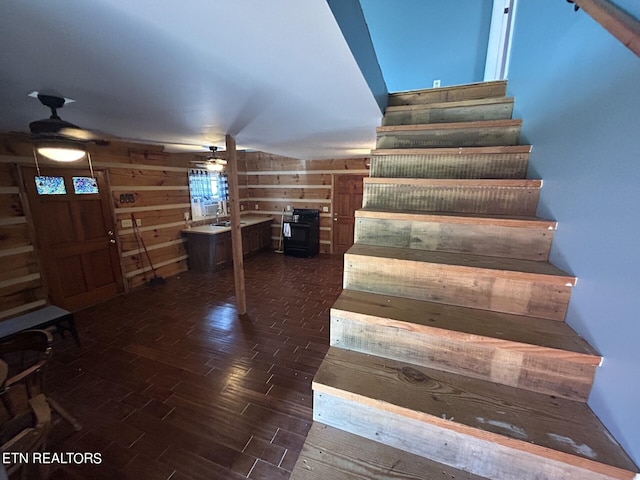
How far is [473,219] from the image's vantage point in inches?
47.8

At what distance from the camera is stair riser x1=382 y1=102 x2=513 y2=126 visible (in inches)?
78.5

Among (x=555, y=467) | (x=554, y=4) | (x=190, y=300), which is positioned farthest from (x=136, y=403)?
(x=554, y=4)

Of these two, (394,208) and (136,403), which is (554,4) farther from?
(136,403)

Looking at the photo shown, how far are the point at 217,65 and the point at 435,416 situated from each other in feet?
5.23

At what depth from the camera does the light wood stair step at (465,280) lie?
1001 millimetres

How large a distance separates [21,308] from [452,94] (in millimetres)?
5202

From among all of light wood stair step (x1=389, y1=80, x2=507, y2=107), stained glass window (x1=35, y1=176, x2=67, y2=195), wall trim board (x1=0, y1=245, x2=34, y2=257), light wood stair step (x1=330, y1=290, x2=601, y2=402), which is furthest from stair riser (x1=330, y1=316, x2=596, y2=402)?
stained glass window (x1=35, y1=176, x2=67, y2=195)

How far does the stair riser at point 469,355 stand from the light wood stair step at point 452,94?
88.6 inches


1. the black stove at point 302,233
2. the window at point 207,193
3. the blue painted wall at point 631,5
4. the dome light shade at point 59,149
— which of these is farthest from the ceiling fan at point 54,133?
the black stove at point 302,233

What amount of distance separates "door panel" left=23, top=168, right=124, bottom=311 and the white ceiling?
1.54 m

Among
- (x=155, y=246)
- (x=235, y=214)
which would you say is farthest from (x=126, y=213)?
(x=235, y=214)

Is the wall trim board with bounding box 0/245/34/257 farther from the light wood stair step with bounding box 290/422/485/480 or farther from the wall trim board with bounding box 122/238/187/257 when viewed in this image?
the light wood stair step with bounding box 290/422/485/480

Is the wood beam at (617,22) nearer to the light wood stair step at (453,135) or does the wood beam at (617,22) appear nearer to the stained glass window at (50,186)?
the light wood stair step at (453,135)

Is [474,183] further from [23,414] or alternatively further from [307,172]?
[307,172]
